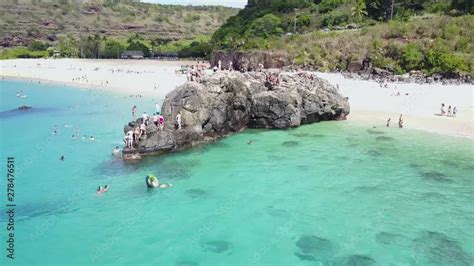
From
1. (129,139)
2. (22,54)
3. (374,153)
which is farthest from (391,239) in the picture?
(22,54)

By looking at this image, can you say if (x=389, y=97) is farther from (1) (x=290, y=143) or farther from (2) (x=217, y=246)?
(2) (x=217, y=246)

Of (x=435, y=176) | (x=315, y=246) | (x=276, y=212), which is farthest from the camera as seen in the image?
(x=435, y=176)

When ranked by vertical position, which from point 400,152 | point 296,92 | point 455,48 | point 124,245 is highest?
point 455,48

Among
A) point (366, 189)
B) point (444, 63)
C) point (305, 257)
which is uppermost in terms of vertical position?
point (444, 63)

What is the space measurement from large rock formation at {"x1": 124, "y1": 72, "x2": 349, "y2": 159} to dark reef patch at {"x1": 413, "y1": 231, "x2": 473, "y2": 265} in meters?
20.0

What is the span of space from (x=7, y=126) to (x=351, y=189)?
3937 centimetres

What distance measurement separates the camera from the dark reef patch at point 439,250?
63.3ft

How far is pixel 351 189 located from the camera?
27.9 meters

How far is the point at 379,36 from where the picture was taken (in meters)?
Answer: 80.8

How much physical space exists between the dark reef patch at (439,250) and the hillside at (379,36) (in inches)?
1920

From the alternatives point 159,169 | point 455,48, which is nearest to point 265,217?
point 159,169

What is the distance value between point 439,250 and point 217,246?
1010cm

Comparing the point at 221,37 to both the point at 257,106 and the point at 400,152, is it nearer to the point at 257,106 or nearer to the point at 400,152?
the point at 257,106

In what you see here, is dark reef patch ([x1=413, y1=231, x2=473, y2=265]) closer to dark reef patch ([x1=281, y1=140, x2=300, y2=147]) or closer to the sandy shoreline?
dark reef patch ([x1=281, y1=140, x2=300, y2=147])
